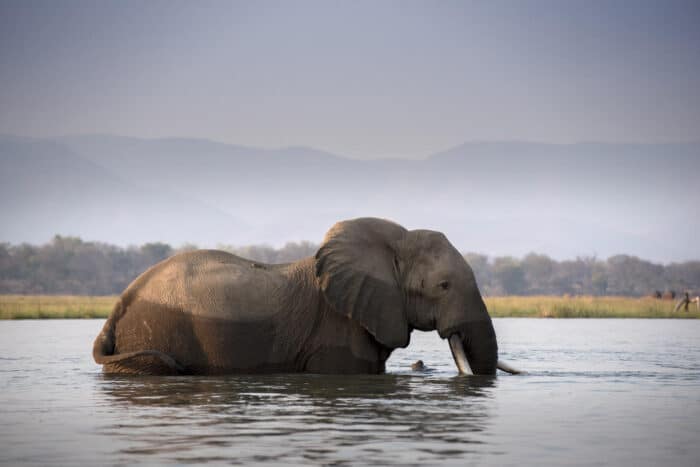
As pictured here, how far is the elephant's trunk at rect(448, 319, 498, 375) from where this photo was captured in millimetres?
15172

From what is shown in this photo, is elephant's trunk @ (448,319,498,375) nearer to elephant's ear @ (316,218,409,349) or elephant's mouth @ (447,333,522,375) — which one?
elephant's mouth @ (447,333,522,375)

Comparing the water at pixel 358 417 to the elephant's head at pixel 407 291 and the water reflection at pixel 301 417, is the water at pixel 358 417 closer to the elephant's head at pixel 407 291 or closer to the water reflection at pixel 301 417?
the water reflection at pixel 301 417

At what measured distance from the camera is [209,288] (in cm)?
1504

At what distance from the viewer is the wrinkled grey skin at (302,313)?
589 inches

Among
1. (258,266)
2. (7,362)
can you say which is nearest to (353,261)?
(258,266)

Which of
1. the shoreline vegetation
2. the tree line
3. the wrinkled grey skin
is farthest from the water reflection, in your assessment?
the tree line

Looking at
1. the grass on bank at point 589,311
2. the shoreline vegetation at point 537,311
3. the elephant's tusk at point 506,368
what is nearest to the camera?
the elephant's tusk at point 506,368

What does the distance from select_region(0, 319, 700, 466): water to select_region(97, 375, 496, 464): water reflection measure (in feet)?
0.06

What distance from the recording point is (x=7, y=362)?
19.0m

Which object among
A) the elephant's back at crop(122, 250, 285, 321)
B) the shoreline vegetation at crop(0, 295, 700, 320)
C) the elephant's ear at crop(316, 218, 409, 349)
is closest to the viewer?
the elephant's back at crop(122, 250, 285, 321)

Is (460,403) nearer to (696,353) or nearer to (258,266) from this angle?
(258,266)

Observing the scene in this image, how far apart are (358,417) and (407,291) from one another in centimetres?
457

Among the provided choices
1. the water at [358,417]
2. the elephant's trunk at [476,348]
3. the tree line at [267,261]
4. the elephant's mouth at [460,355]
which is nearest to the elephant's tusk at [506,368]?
the water at [358,417]

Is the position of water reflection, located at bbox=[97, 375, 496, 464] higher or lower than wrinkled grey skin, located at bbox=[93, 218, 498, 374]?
lower
